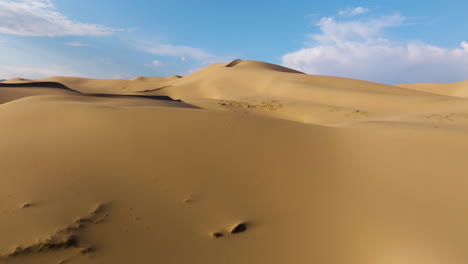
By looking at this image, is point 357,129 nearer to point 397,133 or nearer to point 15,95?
point 397,133

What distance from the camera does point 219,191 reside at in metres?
2.73

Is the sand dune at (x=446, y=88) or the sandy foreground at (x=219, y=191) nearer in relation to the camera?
the sandy foreground at (x=219, y=191)

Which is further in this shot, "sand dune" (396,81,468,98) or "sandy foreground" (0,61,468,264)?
"sand dune" (396,81,468,98)

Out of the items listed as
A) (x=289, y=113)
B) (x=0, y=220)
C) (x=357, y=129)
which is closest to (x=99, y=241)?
(x=0, y=220)

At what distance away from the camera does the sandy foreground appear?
200 centimetres

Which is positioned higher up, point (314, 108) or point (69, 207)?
point (314, 108)

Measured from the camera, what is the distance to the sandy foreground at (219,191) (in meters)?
2.00

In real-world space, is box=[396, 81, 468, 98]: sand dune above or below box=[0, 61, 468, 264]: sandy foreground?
above

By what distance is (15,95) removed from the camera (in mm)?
14062

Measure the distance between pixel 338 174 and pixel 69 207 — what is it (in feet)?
9.36

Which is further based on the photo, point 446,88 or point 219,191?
point 446,88

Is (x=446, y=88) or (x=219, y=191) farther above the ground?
(x=446, y=88)

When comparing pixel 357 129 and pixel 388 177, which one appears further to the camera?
pixel 357 129

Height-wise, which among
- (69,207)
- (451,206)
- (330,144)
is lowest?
(69,207)
